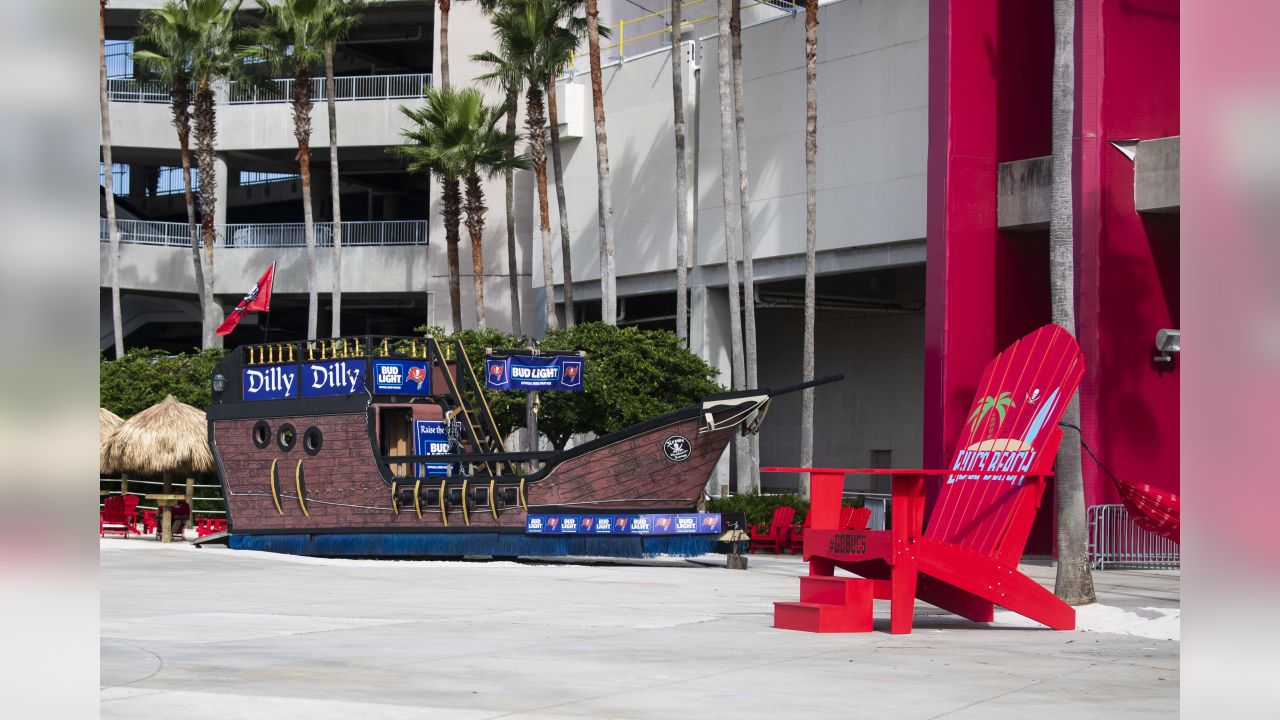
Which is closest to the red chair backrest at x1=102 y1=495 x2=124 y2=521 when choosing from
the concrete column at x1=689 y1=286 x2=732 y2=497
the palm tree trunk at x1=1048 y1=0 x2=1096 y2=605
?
the concrete column at x1=689 y1=286 x2=732 y2=497

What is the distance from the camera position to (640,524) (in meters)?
21.2

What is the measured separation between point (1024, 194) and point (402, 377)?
35.7 feet

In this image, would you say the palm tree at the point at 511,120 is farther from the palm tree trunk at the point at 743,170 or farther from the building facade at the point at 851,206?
the palm tree trunk at the point at 743,170

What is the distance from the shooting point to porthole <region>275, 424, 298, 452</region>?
78.0 feet

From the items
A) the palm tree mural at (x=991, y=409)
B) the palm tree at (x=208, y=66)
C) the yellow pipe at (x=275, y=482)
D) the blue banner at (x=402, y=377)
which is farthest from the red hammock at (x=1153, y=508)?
the palm tree at (x=208, y=66)

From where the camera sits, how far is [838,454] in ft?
131

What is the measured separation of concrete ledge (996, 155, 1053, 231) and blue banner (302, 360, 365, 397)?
11.2 m

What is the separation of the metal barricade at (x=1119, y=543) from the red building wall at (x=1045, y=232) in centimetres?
44

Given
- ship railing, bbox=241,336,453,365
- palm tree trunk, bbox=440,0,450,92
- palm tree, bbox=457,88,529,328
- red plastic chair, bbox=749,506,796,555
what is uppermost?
palm tree trunk, bbox=440,0,450,92

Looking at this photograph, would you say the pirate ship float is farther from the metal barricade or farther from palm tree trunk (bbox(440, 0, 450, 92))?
palm tree trunk (bbox(440, 0, 450, 92))

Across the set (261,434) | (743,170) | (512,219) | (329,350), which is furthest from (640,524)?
(512,219)
